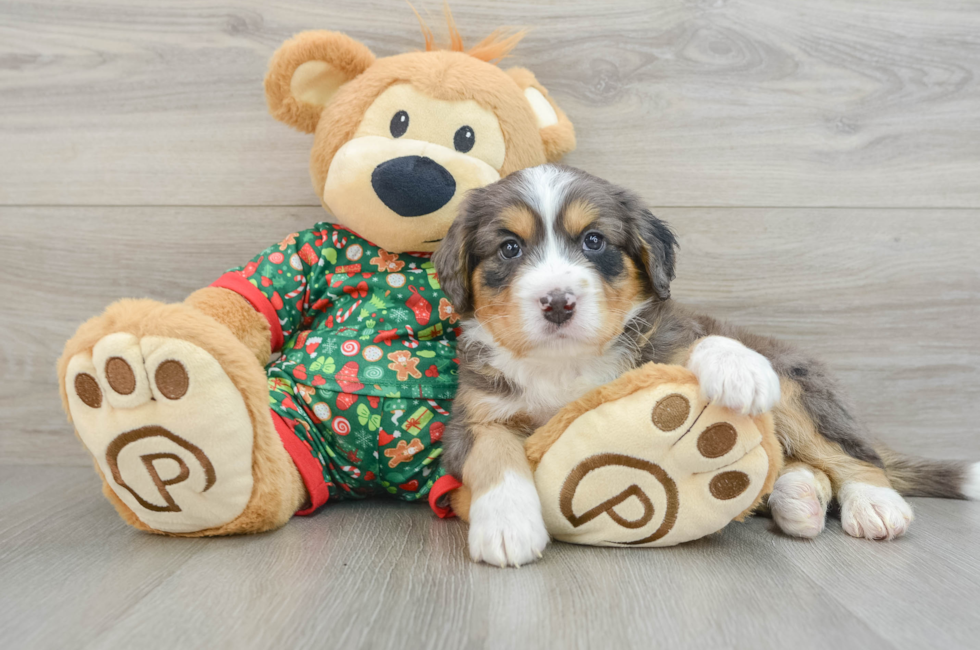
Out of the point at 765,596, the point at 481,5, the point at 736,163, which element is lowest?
the point at 765,596

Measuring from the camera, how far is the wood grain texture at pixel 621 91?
2438 millimetres

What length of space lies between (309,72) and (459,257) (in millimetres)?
793

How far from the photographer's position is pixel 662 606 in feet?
4.24

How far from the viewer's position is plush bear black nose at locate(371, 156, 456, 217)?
73.4 inches

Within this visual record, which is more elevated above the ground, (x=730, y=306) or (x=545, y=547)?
(x=730, y=306)

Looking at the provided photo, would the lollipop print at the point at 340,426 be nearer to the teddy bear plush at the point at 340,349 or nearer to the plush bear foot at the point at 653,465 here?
the teddy bear plush at the point at 340,349

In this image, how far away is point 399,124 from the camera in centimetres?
198

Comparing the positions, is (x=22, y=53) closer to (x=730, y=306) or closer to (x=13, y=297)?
(x=13, y=297)

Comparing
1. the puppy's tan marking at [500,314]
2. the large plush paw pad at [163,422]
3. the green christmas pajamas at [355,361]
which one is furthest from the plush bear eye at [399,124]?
the large plush paw pad at [163,422]

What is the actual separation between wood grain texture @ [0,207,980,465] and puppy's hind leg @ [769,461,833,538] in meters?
0.83

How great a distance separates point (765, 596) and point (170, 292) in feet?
7.30

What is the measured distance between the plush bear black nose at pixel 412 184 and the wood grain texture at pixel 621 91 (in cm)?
76

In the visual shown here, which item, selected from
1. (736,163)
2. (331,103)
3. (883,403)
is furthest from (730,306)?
(331,103)

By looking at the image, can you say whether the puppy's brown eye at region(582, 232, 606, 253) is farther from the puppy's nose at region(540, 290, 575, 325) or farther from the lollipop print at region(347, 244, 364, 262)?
the lollipop print at region(347, 244, 364, 262)
